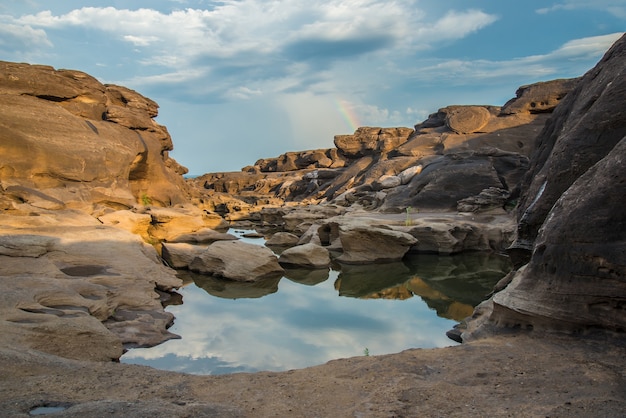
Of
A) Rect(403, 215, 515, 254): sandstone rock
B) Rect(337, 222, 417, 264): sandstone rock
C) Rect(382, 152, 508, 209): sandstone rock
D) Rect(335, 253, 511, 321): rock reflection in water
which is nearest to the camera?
Rect(335, 253, 511, 321): rock reflection in water

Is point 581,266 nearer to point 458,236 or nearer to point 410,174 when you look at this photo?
point 458,236

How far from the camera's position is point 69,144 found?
1878 centimetres

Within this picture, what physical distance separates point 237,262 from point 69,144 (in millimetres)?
11226

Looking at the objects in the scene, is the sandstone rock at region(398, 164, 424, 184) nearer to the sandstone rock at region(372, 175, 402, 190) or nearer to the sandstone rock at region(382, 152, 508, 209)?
the sandstone rock at region(372, 175, 402, 190)

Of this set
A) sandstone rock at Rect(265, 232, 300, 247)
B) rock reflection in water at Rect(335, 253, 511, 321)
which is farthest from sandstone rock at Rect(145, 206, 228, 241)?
rock reflection in water at Rect(335, 253, 511, 321)

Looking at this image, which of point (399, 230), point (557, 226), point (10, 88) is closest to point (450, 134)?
point (399, 230)

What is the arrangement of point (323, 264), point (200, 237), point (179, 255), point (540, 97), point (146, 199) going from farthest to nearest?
point (540, 97), point (146, 199), point (200, 237), point (323, 264), point (179, 255)

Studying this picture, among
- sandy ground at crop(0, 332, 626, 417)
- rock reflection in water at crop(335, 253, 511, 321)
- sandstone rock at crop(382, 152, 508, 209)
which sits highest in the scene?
sandstone rock at crop(382, 152, 508, 209)

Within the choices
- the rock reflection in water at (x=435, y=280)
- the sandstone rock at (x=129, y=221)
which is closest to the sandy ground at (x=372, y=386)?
the rock reflection in water at (x=435, y=280)

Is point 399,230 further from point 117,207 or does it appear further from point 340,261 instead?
point 117,207

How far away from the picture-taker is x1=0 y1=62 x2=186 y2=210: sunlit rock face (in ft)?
55.8

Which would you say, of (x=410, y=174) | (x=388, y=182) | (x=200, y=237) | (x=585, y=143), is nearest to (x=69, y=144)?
(x=200, y=237)

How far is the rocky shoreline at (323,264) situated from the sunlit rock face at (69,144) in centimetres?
7

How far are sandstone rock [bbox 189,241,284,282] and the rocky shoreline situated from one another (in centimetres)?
6
